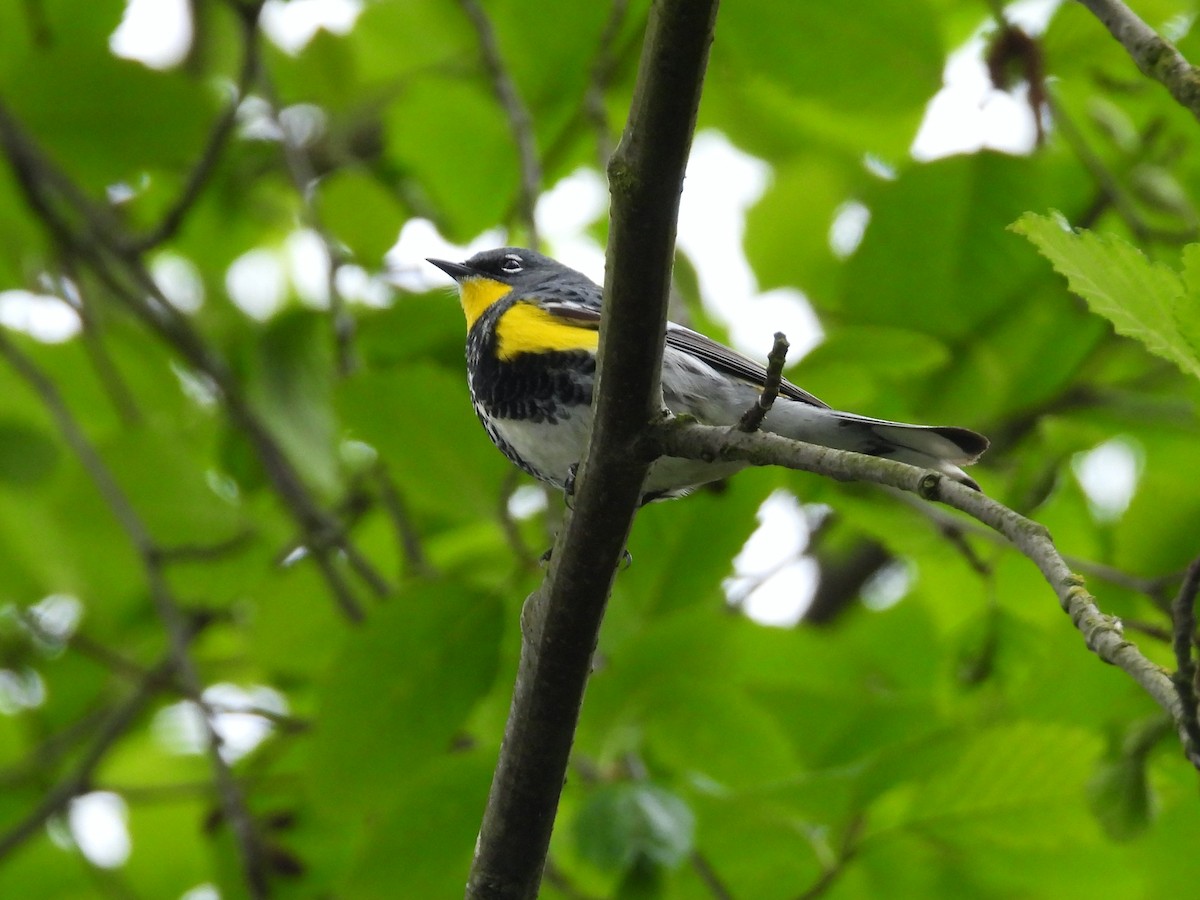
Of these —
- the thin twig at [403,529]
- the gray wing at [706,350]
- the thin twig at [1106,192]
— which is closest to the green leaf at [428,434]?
the gray wing at [706,350]

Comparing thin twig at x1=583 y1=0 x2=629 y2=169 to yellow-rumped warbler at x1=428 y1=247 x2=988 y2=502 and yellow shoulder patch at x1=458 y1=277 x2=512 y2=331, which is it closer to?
yellow shoulder patch at x1=458 y1=277 x2=512 y2=331

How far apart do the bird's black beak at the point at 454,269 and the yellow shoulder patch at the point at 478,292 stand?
26 mm

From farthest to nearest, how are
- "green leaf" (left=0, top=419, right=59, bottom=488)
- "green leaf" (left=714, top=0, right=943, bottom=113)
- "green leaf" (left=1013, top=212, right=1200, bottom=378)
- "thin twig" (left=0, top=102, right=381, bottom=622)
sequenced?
"thin twig" (left=0, top=102, right=381, bottom=622)
"green leaf" (left=0, top=419, right=59, bottom=488)
"green leaf" (left=714, top=0, right=943, bottom=113)
"green leaf" (left=1013, top=212, right=1200, bottom=378)

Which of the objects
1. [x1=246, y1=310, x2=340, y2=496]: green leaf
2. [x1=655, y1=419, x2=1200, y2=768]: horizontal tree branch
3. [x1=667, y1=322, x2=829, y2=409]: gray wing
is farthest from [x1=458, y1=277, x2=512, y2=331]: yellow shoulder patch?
[x1=655, y1=419, x2=1200, y2=768]: horizontal tree branch

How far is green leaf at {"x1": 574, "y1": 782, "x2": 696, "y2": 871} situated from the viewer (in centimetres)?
293

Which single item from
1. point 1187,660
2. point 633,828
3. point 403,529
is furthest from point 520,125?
point 1187,660

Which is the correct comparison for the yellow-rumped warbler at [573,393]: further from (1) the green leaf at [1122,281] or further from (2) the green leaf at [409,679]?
(1) the green leaf at [1122,281]

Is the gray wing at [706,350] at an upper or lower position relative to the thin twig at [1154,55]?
lower

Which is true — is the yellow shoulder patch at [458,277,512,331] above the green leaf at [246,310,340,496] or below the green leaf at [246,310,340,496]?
above

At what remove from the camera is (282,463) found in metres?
5.06

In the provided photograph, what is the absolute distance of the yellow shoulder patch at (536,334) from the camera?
3881 mm

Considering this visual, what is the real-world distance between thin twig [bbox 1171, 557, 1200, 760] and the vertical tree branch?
3.10 ft

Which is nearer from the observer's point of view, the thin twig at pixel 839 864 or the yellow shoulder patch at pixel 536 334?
the thin twig at pixel 839 864

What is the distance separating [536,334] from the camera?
12.9ft
